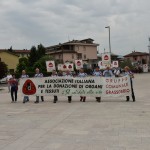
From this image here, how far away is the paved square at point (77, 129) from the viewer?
327 inches

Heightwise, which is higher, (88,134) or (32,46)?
(32,46)

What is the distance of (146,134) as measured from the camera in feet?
30.2

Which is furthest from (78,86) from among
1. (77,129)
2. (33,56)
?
(33,56)

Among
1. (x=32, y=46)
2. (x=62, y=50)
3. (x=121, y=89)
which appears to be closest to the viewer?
(x=121, y=89)

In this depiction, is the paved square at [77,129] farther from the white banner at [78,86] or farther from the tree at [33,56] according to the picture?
the tree at [33,56]

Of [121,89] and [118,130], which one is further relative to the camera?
[121,89]

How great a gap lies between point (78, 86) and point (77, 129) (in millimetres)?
8279

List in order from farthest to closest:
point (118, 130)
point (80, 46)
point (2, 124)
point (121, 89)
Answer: point (80, 46)
point (121, 89)
point (2, 124)
point (118, 130)

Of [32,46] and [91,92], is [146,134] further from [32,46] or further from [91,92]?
[32,46]

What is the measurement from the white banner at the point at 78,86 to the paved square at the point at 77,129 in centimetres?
343

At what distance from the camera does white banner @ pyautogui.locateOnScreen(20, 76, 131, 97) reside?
18125mm

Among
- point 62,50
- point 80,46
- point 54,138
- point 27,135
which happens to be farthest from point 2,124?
point 80,46

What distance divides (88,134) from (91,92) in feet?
29.1

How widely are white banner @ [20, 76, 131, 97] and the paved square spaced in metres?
3.43
